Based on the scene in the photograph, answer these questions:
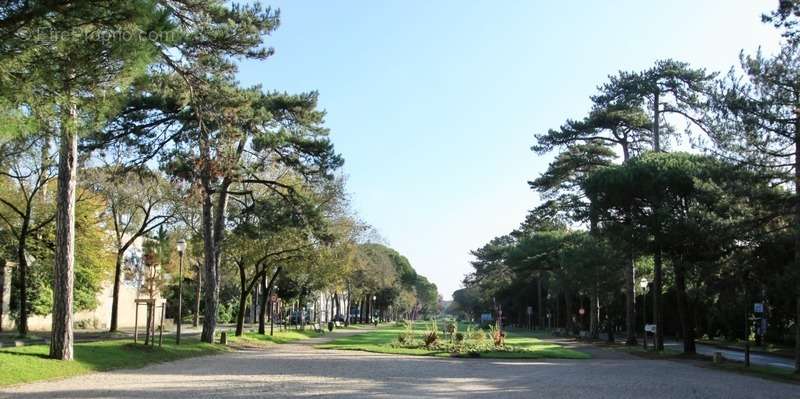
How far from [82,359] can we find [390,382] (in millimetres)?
8419

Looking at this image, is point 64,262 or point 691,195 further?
point 691,195

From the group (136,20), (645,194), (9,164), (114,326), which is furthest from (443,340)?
(136,20)

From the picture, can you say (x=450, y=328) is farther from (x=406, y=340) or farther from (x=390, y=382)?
(x=390, y=382)

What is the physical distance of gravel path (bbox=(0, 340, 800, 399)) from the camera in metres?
14.6

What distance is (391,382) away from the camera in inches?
703

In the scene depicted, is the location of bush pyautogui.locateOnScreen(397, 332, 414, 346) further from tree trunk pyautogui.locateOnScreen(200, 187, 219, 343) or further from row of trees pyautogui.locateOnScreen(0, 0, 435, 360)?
tree trunk pyautogui.locateOnScreen(200, 187, 219, 343)

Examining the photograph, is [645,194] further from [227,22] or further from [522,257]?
[522,257]

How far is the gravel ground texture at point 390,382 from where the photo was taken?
1456 cm

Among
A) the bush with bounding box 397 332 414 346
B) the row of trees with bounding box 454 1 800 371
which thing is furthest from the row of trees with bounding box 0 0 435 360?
the row of trees with bounding box 454 1 800 371

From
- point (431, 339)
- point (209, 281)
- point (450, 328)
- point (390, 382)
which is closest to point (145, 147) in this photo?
point (209, 281)

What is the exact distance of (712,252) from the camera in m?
28.8

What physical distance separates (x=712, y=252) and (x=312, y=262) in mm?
23301

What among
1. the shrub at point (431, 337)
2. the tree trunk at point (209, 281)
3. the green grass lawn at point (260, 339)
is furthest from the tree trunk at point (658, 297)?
the tree trunk at point (209, 281)

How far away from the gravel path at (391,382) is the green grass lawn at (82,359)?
23.3 inches
